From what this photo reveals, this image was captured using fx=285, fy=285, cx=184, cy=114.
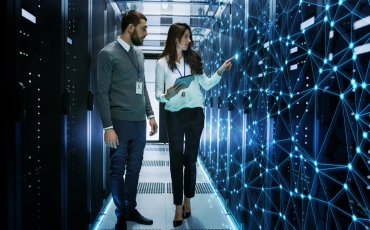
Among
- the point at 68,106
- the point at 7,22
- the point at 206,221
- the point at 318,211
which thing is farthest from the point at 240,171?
the point at 7,22

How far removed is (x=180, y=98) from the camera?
7.55 ft

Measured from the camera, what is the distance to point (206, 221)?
254cm

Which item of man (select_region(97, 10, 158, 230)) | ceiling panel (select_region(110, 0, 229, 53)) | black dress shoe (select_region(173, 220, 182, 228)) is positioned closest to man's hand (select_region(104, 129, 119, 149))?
man (select_region(97, 10, 158, 230))

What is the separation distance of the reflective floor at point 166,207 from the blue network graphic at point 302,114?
296mm

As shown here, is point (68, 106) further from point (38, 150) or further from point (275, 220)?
point (275, 220)

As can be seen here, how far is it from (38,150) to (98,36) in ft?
4.56

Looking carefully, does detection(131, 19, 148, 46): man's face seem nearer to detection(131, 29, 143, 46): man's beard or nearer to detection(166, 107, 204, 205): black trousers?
detection(131, 29, 143, 46): man's beard

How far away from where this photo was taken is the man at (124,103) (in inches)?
80.9

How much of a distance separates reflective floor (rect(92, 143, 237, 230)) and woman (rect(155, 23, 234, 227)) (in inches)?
7.2

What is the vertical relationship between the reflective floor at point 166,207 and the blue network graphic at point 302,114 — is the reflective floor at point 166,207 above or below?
below

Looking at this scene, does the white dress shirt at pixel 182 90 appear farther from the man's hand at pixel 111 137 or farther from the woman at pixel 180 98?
the man's hand at pixel 111 137

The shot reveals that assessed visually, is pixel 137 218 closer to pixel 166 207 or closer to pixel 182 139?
pixel 166 207

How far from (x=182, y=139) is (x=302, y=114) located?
1.28 metres

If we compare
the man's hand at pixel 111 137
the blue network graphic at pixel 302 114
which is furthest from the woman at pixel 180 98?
the man's hand at pixel 111 137
